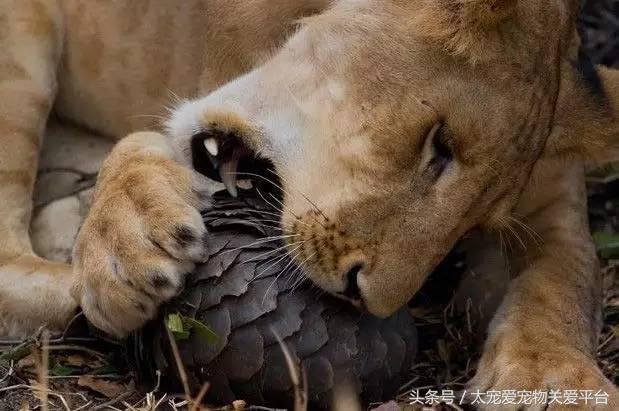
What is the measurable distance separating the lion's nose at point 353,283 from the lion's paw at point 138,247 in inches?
9.8

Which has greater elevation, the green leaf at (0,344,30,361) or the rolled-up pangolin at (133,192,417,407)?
the rolled-up pangolin at (133,192,417,407)

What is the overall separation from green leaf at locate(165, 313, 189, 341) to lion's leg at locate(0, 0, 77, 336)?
0.43 m

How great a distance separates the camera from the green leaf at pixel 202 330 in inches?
A: 71.5

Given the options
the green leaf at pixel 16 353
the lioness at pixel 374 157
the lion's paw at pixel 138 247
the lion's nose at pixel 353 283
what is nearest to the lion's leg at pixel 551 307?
the lioness at pixel 374 157

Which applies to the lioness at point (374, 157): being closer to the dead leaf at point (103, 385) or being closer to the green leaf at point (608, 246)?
the dead leaf at point (103, 385)

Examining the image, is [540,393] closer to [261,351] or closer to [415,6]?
[261,351]

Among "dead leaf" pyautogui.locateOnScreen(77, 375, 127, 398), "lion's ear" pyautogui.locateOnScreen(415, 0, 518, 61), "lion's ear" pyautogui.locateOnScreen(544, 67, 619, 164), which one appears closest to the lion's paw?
"dead leaf" pyautogui.locateOnScreen(77, 375, 127, 398)

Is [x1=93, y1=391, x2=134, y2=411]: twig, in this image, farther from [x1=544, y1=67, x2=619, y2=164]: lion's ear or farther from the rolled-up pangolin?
[x1=544, y1=67, x2=619, y2=164]: lion's ear

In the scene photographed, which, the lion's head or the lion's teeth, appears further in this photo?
the lion's teeth

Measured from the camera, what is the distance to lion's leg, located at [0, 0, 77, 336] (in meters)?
2.24

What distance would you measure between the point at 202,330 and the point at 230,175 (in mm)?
314

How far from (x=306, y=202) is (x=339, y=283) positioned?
0.15m

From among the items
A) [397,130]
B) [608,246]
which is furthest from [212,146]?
[608,246]

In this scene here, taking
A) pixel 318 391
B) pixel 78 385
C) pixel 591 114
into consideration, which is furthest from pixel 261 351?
pixel 591 114
